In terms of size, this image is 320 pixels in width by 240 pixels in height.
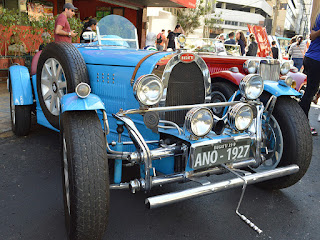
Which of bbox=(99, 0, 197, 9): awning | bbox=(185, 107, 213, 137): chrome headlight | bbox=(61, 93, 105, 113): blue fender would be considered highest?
bbox=(99, 0, 197, 9): awning

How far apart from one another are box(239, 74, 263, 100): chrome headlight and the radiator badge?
1.53 ft

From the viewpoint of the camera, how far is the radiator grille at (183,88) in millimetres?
2439

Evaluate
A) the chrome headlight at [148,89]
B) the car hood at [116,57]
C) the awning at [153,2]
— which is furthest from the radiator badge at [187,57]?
the awning at [153,2]

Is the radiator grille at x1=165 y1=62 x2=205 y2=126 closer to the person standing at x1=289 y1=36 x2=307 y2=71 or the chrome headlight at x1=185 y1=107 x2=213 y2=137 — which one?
the chrome headlight at x1=185 y1=107 x2=213 y2=137

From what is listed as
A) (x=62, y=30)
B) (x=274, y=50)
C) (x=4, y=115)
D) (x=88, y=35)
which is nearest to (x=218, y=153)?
(x=88, y=35)

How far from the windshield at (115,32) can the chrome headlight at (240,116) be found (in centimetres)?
186

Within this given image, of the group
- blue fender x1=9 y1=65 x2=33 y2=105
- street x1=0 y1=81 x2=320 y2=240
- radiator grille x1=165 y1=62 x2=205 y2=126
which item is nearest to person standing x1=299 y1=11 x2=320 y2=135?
street x1=0 y1=81 x2=320 y2=240

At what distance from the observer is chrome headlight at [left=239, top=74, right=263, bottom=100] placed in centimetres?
243

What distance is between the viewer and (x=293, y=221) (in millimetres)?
2352

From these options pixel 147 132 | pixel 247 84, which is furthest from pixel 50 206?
pixel 247 84

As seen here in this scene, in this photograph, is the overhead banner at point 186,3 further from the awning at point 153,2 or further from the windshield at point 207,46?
the windshield at point 207,46

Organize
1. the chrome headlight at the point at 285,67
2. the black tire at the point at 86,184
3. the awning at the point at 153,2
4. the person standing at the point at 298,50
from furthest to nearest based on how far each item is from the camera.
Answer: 1. the awning at the point at 153,2
2. the person standing at the point at 298,50
3. the chrome headlight at the point at 285,67
4. the black tire at the point at 86,184

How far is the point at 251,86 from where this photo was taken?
2.46m

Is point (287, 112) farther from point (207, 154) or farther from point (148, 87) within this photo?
point (148, 87)
